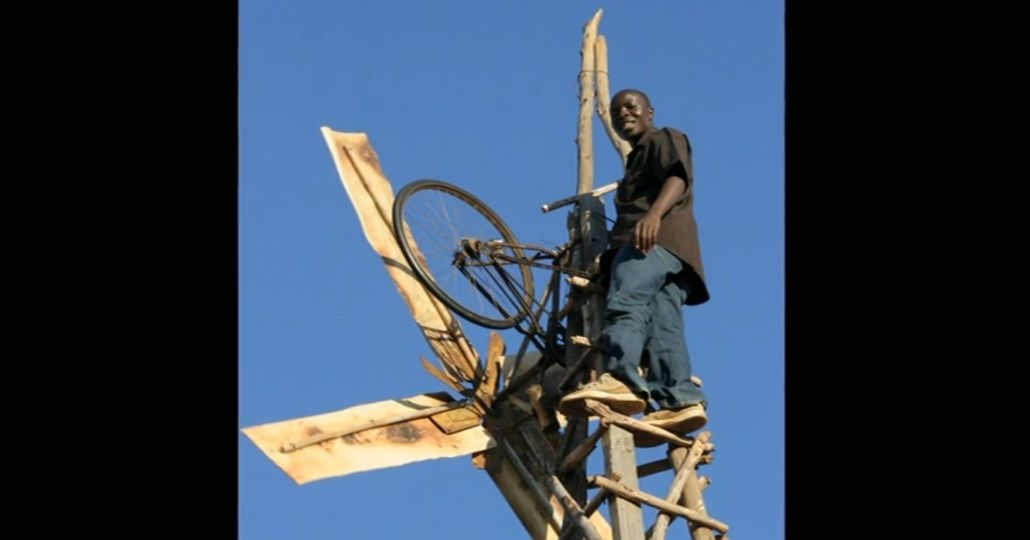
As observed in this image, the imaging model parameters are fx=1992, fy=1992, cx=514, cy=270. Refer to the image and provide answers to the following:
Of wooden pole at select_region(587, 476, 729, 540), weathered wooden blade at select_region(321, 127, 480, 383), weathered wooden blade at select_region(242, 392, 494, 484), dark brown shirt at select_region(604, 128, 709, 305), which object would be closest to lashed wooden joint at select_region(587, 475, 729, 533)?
wooden pole at select_region(587, 476, 729, 540)

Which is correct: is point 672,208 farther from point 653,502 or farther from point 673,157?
point 653,502

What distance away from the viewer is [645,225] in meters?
9.69

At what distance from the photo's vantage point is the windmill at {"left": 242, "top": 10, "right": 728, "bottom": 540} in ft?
30.9

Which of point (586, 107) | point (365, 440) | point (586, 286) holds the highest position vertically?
point (586, 107)

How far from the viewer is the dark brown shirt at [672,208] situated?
9953mm

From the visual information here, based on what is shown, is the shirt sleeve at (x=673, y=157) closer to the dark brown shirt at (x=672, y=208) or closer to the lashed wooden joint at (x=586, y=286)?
the dark brown shirt at (x=672, y=208)

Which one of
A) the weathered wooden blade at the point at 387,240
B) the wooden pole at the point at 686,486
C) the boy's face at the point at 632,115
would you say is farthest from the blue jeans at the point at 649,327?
the weathered wooden blade at the point at 387,240

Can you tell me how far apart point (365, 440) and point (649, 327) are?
6.41 ft

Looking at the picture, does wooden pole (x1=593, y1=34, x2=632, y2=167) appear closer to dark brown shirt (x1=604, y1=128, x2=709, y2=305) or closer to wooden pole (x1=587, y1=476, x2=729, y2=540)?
dark brown shirt (x1=604, y1=128, x2=709, y2=305)

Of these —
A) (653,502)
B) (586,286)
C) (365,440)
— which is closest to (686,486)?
(653,502)

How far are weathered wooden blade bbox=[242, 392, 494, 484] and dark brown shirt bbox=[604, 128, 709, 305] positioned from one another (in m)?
1.74

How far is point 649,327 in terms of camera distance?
385 inches
